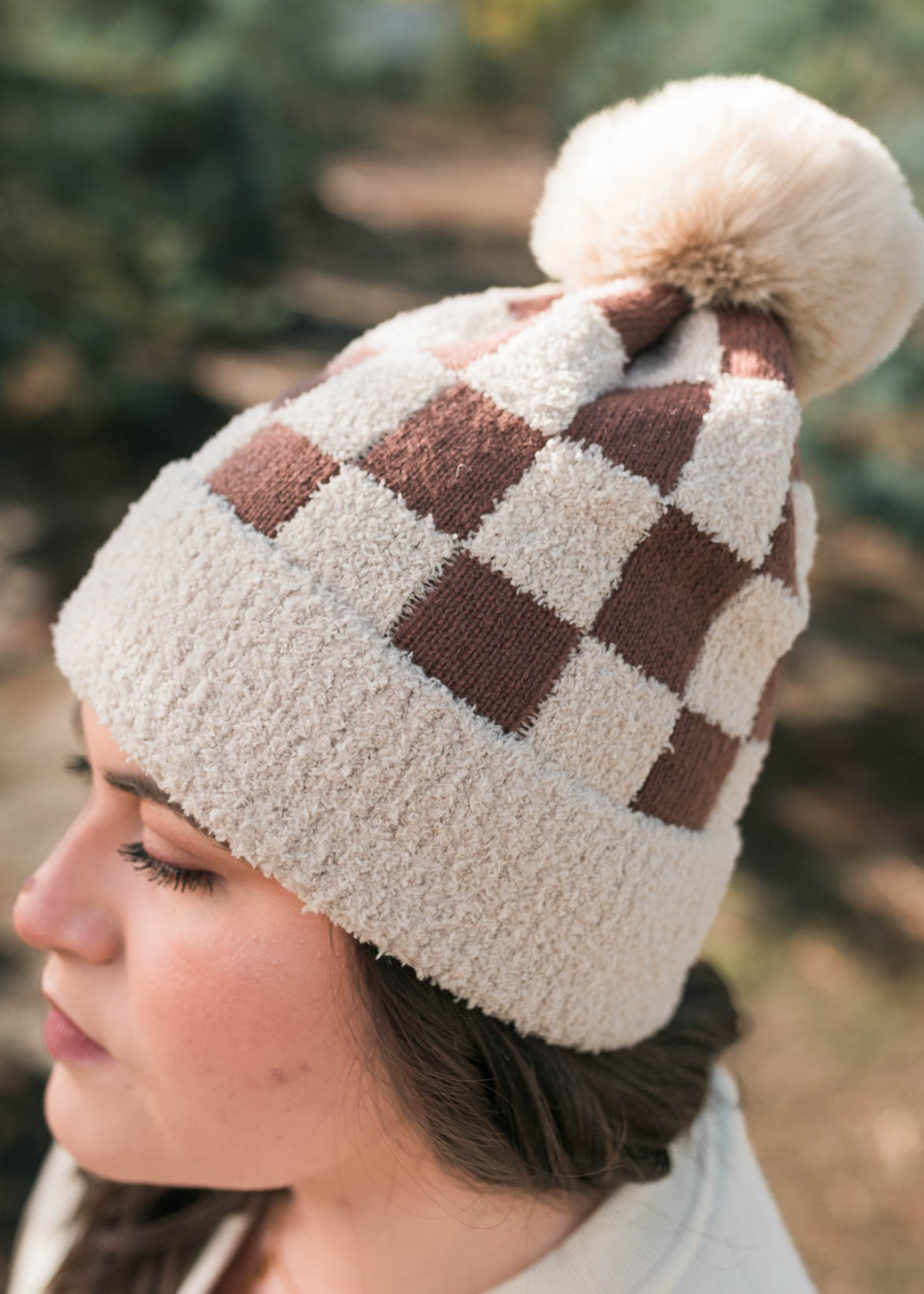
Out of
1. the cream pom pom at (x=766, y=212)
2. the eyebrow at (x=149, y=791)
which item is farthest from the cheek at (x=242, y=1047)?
the cream pom pom at (x=766, y=212)

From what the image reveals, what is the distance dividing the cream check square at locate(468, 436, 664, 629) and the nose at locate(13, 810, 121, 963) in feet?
1.86

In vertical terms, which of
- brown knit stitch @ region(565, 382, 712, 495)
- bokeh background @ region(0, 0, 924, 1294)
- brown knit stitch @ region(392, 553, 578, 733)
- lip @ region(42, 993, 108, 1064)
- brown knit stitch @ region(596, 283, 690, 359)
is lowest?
bokeh background @ region(0, 0, 924, 1294)

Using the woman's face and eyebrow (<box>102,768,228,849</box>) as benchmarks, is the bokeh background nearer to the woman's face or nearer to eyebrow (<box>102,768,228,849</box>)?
the woman's face

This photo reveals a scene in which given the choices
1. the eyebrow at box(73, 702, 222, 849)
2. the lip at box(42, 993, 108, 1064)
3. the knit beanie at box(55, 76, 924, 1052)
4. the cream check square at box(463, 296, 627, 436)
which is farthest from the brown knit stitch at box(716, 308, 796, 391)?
the lip at box(42, 993, 108, 1064)

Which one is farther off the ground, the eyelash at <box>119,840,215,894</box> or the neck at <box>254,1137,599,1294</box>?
the eyelash at <box>119,840,215,894</box>

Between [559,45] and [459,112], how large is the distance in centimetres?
655

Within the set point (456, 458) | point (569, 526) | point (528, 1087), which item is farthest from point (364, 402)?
point (528, 1087)

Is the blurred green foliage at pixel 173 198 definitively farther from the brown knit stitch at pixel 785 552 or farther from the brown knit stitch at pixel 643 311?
the brown knit stitch at pixel 785 552

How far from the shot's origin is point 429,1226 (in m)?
1.29

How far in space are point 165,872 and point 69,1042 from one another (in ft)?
0.96

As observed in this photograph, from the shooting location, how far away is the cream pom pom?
1.15 meters

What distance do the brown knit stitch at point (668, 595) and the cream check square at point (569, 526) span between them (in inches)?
0.7

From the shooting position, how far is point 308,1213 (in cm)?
142

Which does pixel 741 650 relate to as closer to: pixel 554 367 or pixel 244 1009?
pixel 554 367
